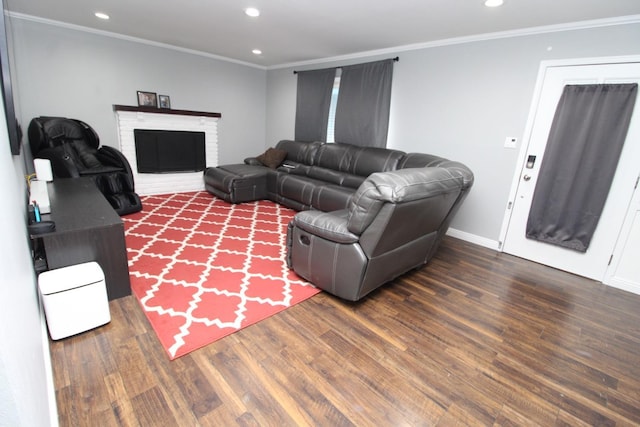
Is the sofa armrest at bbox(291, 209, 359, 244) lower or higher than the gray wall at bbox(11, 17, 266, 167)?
lower

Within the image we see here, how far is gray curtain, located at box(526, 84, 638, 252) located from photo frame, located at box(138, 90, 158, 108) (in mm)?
5303

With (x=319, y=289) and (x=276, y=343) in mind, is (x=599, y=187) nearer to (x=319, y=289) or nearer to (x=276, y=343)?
(x=319, y=289)

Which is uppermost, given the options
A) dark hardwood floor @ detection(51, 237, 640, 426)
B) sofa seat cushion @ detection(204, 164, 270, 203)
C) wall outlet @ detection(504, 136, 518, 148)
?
wall outlet @ detection(504, 136, 518, 148)

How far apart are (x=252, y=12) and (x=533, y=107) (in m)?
3.01

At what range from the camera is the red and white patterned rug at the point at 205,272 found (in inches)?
75.9

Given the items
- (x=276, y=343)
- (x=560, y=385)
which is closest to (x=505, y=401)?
(x=560, y=385)

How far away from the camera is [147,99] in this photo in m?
4.66

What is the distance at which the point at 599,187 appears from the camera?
2777 millimetres

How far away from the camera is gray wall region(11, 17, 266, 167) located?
3760 mm

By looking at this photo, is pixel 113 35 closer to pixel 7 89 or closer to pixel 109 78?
pixel 109 78

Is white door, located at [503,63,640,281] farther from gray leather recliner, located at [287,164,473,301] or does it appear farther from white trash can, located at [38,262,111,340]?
white trash can, located at [38,262,111,340]

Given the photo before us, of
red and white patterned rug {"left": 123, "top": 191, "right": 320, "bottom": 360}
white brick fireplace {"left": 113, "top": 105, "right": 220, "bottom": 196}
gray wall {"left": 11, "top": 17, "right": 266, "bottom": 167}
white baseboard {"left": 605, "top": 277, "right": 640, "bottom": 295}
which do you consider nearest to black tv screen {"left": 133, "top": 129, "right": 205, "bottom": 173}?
white brick fireplace {"left": 113, "top": 105, "right": 220, "bottom": 196}

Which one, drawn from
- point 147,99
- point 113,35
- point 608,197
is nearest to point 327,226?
point 608,197

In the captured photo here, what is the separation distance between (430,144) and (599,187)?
173 cm
